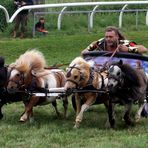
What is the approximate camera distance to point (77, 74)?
24.5ft

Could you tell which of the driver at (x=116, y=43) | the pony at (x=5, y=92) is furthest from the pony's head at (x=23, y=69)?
the driver at (x=116, y=43)

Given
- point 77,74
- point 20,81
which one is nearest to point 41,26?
point 20,81

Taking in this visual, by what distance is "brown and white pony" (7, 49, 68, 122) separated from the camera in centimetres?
777

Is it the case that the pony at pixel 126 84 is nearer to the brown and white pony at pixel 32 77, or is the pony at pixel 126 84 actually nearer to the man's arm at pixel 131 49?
the man's arm at pixel 131 49

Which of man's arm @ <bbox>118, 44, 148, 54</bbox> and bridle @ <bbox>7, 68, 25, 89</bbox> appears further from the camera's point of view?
man's arm @ <bbox>118, 44, 148, 54</bbox>

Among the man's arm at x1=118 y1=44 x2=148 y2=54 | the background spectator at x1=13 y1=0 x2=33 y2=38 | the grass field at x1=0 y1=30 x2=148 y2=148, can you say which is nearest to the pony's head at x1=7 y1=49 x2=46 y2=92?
the grass field at x1=0 y1=30 x2=148 y2=148

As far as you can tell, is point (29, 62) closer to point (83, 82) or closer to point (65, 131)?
point (83, 82)

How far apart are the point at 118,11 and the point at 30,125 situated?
10.9m

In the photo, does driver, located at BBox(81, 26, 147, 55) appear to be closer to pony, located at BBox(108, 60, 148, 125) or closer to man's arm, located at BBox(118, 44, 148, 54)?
man's arm, located at BBox(118, 44, 148, 54)

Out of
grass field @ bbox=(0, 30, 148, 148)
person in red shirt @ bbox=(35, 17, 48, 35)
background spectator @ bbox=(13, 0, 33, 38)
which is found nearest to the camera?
grass field @ bbox=(0, 30, 148, 148)

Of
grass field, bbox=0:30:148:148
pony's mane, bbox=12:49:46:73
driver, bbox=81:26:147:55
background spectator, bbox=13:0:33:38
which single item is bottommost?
grass field, bbox=0:30:148:148

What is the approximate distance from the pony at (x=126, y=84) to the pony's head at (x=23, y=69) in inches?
42.9

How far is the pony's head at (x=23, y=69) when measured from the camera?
25.3 feet

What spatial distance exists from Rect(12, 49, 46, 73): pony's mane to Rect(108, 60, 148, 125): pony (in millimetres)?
1070
